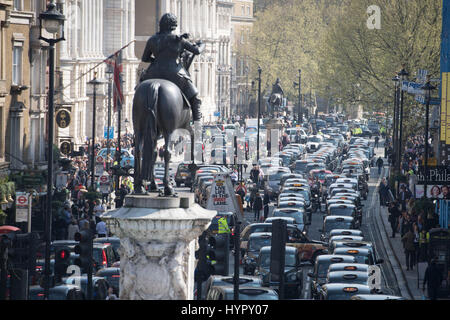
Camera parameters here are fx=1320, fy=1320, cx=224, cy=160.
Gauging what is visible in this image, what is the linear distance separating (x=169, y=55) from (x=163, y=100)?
0.79 meters

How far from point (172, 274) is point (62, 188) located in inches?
1244

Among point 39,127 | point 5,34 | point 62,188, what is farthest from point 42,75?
point 62,188

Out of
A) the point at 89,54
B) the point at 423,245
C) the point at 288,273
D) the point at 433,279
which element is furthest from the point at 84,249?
the point at 89,54

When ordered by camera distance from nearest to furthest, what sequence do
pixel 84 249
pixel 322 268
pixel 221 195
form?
1. pixel 84 249
2. pixel 322 268
3. pixel 221 195

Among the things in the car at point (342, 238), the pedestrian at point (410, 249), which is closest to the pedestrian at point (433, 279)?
the car at point (342, 238)

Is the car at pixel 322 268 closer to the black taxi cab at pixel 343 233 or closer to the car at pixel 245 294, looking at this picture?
the car at pixel 245 294

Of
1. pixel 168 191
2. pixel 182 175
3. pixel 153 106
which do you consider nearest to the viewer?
pixel 168 191

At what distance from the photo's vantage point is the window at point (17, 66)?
51062mm

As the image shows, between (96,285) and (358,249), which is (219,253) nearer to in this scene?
(96,285)

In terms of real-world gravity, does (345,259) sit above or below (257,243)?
above

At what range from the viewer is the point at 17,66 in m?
51.5

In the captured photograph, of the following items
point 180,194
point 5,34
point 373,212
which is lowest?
point 373,212
